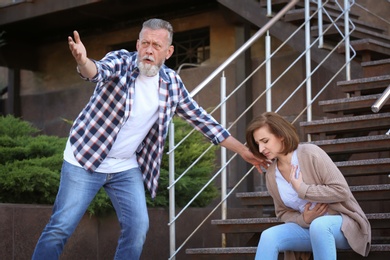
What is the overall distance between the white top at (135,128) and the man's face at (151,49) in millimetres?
→ 143

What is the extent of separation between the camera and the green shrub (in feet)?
20.9

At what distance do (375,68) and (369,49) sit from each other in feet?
0.67

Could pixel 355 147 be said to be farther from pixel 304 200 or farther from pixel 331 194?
pixel 331 194

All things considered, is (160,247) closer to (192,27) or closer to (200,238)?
(200,238)

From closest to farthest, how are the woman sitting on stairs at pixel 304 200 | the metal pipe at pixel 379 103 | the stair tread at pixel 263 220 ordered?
the woman sitting on stairs at pixel 304 200 < the metal pipe at pixel 379 103 < the stair tread at pixel 263 220

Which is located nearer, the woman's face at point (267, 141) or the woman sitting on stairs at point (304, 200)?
the woman sitting on stairs at point (304, 200)

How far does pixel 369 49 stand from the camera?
7559mm

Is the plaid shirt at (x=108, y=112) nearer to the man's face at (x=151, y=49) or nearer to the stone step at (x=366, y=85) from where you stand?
the man's face at (x=151, y=49)

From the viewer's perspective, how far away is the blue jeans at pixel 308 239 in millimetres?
4742

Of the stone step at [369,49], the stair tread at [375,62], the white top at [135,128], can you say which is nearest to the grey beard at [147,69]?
the white top at [135,128]

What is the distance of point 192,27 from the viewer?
10539 millimetres

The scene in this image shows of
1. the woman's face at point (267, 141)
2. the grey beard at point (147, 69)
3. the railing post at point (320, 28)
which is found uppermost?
the railing post at point (320, 28)

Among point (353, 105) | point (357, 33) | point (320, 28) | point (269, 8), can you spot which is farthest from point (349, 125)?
point (269, 8)

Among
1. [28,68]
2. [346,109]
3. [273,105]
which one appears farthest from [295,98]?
[28,68]
